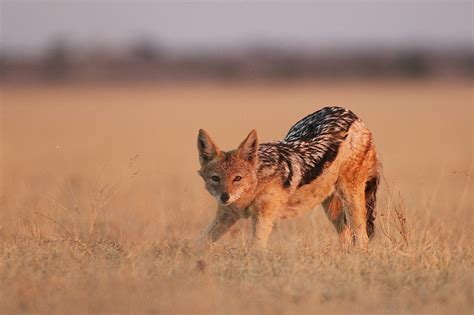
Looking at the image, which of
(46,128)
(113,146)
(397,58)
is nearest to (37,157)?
(113,146)

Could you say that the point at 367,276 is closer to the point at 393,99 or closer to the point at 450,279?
the point at 450,279

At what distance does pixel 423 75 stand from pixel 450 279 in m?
83.9

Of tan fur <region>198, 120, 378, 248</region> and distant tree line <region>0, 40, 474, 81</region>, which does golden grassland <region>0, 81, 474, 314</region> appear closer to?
tan fur <region>198, 120, 378, 248</region>

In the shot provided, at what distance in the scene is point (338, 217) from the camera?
1064 centimetres

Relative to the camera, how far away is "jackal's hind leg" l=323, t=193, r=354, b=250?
10.3 metres

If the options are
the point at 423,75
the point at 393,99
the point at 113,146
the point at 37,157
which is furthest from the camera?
the point at 423,75

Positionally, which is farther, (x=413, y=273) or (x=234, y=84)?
(x=234, y=84)

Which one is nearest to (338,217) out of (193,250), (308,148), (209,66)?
(308,148)

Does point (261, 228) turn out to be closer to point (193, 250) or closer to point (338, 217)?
point (193, 250)

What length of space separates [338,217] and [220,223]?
6.12 feet

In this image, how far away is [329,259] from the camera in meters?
8.48

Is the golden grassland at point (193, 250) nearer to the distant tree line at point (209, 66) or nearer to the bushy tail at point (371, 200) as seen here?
the bushy tail at point (371, 200)

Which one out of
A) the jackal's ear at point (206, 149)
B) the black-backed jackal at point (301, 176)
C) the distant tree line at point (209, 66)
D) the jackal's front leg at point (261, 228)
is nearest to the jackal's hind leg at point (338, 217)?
the black-backed jackal at point (301, 176)

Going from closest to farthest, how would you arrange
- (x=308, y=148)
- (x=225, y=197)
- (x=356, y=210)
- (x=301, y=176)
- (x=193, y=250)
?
(x=193, y=250)
(x=225, y=197)
(x=301, y=176)
(x=308, y=148)
(x=356, y=210)
